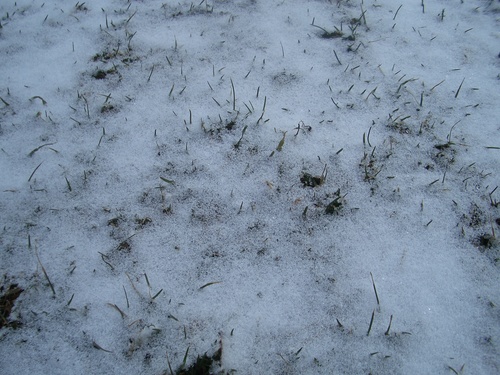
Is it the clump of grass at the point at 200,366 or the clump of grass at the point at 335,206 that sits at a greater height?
the clump of grass at the point at 335,206

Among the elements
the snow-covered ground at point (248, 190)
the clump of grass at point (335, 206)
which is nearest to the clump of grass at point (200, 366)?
the snow-covered ground at point (248, 190)

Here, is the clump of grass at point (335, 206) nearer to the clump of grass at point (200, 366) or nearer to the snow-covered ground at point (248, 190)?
the snow-covered ground at point (248, 190)

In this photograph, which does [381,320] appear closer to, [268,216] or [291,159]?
[268,216]

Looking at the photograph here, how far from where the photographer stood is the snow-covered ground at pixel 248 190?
1.63 meters

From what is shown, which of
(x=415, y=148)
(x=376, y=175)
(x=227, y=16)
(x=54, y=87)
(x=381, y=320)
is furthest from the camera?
(x=227, y=16)

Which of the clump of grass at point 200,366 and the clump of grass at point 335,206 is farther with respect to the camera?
the clump of grass at point 335,206

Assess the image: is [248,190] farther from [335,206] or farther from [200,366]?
[200,366]

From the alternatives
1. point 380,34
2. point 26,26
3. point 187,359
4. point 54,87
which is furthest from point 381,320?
point 26,26

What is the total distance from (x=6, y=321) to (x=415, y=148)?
2561 millimetres

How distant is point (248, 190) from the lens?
2113 millimetres

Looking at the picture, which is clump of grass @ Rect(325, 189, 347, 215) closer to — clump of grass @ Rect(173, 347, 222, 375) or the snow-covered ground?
the snow-covered ground

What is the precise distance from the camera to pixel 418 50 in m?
2.94

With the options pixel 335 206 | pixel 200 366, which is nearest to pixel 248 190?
pixel 335 206

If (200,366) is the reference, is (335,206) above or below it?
above
